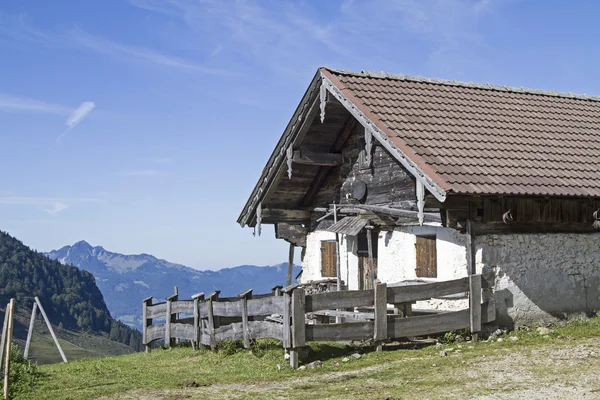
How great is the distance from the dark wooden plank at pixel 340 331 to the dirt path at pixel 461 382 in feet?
3.11

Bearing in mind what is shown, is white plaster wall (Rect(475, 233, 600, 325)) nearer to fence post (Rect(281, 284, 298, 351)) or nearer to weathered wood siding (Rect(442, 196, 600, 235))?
weathered wood siding (Rect(442, 196, 600, 235))

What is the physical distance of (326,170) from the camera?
20.0 meters

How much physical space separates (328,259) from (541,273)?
19.7ft

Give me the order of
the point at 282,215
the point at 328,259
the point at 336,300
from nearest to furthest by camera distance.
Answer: the point at 336,300 → the point at 328,259 → the point at 282,215

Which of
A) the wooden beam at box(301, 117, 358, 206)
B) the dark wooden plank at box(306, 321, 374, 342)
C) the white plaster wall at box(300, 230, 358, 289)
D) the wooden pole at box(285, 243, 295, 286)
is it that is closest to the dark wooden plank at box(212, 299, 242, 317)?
the dark wooden plank at box(306, 321, 374, 342)

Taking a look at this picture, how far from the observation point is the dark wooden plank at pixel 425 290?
14.0 meters

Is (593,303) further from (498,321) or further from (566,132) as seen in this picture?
(566,132)

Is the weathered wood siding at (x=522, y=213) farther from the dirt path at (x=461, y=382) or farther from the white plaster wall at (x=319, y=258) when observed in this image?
the white plaster wall at (x=319, y=258)

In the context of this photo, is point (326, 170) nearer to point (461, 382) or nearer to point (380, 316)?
point (380, 316)

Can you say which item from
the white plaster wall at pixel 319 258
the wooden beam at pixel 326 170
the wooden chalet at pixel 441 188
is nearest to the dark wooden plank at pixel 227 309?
the wooden chalet at pixel 441 188

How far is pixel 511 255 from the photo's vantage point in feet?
51.0

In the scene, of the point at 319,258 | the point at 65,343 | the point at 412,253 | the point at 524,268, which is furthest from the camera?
the point at 65,343

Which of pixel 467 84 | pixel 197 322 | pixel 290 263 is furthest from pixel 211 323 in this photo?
pixel 467 84

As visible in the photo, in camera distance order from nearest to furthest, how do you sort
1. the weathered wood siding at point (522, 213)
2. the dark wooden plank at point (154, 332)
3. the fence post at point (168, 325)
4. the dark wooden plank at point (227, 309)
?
the dark wooden plank at point (227, 309), the weathered wood siding at point (522, 213), the fence post at point (168, 325), the dark wooden plank at point (154, 332)
